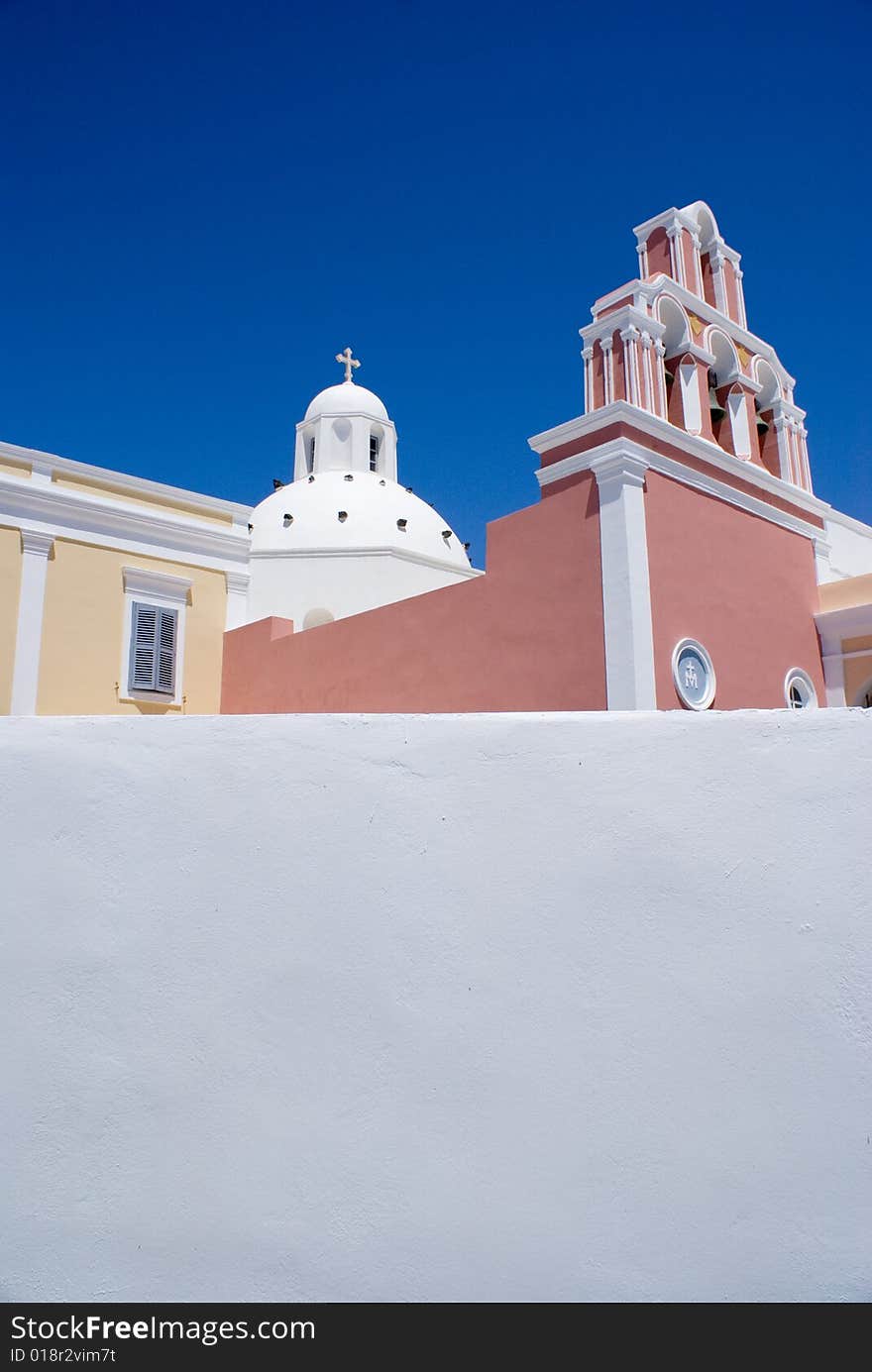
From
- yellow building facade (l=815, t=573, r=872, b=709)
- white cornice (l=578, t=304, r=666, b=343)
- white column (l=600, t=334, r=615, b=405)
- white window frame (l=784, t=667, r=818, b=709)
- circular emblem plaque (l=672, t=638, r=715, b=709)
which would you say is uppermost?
white cornice (l=578, t=304, r=666, b=343)

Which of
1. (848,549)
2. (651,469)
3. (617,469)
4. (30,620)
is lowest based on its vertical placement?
(30,620)

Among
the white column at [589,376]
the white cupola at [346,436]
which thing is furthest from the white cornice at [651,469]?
the white cupola at [346,436]

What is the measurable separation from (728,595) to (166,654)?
19.6ft

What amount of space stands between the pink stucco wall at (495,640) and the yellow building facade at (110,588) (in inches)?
44.3

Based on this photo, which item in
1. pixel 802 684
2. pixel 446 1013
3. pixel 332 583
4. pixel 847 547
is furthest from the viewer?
pixel 332 583

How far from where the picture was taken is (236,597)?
11844mm

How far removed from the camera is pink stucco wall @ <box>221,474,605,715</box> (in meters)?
8.35

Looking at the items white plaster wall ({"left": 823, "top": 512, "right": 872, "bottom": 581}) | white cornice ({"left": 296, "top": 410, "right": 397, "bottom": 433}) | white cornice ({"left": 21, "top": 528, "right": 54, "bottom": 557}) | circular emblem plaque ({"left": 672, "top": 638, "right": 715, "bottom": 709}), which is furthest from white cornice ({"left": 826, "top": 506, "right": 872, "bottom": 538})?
white cornice ({"left": 296, "top": 410, "right": 397, "bottom": 433})

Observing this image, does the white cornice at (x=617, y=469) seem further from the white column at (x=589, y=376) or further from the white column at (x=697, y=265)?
the white column at (x=697, y=265)

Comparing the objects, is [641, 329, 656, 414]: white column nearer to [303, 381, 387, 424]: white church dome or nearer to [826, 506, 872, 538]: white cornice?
[826, 506, 872, 538]: white cornice

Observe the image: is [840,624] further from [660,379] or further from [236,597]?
[236,597]

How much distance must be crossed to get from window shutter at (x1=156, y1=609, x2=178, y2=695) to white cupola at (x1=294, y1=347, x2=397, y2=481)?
12.1 meters

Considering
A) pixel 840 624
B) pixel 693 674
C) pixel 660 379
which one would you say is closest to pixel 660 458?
pixel 660 379

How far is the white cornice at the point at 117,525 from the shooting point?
33.0ft
